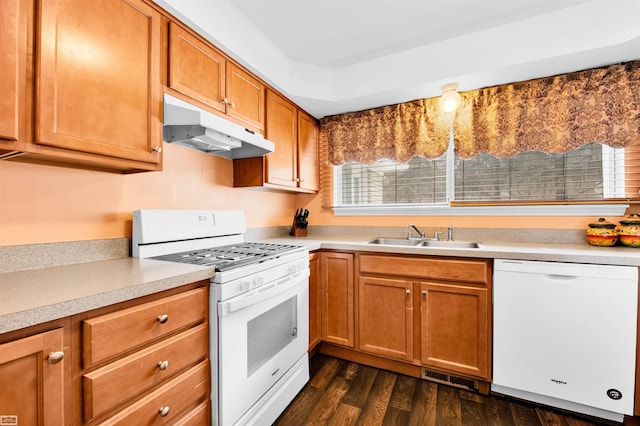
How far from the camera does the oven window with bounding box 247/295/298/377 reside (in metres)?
1.42

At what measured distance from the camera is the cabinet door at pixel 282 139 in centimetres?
217

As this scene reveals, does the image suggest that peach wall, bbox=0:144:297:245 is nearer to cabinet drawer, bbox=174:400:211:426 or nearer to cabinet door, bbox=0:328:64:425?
cabinet door, bbox=0:328:64:425

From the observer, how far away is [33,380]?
28.9 inches

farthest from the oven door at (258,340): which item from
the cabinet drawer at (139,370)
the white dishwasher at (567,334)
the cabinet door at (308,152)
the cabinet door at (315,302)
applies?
the white dishwasher at (567,334)

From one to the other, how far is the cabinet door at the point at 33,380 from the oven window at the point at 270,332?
732 mm

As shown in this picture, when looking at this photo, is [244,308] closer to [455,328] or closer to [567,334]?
[455,328]

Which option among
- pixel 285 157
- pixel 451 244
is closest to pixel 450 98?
pixel 451 244

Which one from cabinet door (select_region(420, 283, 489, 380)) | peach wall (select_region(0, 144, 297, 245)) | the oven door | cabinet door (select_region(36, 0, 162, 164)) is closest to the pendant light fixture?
cabinet door (select_region(420, 283, 489, 380))

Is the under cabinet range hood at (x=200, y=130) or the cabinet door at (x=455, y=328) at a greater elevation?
the under cabinet range hood at (x=200, y=130)

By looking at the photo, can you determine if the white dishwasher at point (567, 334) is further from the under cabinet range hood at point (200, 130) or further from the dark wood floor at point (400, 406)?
the under cabinet range hood at point (200, 130)

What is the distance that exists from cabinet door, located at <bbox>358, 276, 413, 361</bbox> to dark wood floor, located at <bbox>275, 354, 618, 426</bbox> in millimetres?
203

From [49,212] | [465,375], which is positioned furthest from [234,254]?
[465,375]

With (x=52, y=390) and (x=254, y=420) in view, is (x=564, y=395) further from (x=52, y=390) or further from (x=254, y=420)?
(x=52, y=390)

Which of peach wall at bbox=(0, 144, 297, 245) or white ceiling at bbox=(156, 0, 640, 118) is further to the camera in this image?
white ceiling at bbox=(156, 0, 640, 118)
